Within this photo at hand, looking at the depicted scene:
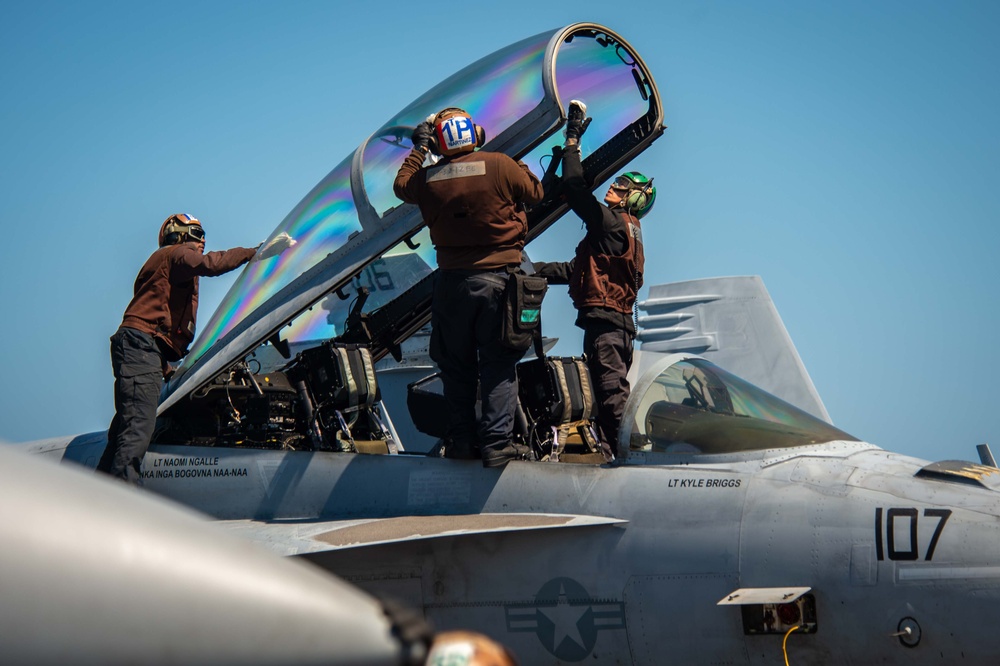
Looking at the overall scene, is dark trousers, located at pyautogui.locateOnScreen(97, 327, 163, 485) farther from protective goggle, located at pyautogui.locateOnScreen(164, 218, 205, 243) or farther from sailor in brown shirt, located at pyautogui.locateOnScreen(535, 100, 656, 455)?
sailor in brown shirt, located at pyautogui.locateOnScreen(535, 100, 656, 455)

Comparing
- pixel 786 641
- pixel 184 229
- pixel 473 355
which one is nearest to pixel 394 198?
pixel 473 355

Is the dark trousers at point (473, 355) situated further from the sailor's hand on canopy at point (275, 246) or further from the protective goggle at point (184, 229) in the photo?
the protective goggle at point (184, 229)

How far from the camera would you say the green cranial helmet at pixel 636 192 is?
7.37 metres

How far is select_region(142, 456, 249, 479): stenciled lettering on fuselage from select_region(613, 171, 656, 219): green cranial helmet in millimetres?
3280

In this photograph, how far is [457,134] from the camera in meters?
6.02

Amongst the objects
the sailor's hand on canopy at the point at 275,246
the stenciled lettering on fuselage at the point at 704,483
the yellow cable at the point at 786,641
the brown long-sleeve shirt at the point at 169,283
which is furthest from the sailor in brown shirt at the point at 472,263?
the yellow cable at the point at 786,641

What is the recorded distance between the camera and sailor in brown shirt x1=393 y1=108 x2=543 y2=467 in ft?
19.2

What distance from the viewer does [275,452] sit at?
6336 mm

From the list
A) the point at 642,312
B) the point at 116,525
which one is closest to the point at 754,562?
the point at 116,525

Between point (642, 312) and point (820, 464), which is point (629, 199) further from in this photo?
point (642, 312)

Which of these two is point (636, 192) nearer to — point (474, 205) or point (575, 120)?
point (575, 120)

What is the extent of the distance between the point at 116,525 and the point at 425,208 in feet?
13.7

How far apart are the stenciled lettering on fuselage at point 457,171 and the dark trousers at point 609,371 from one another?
5.05 ft

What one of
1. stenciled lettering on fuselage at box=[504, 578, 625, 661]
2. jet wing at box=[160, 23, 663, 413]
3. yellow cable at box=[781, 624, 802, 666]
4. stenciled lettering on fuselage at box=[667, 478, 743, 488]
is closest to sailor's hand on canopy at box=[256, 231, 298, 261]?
jet wing at box=[160, 23, 663, 413]
